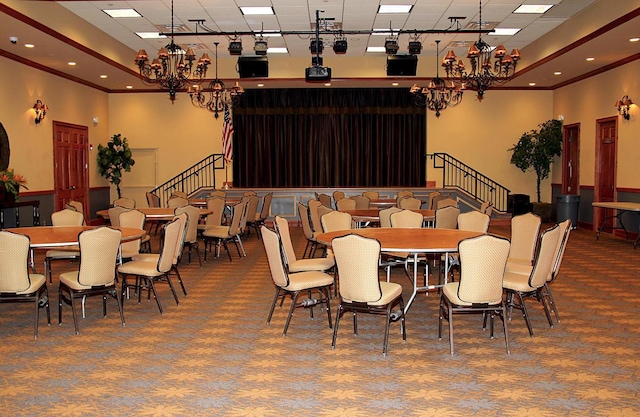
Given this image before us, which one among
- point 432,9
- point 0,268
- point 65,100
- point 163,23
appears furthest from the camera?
point 65,100

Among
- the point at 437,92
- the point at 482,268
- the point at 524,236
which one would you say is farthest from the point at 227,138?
the point at 482,268

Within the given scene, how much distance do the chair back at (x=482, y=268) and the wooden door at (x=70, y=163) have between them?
36.2 feet

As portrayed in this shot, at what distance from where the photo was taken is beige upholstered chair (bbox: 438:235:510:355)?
464 cm

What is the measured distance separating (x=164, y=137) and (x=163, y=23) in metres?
5.94

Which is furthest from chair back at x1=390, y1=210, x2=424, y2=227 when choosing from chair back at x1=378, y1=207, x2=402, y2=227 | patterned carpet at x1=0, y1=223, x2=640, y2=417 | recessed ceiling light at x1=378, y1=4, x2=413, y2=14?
recessed ceiling light at x1=378, y1=4, x2=413, y2=14

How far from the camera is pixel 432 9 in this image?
10.9 m

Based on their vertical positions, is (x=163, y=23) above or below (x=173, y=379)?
above

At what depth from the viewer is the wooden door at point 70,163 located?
1355 cm

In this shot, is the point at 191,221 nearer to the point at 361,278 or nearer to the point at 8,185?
the point at 8,185

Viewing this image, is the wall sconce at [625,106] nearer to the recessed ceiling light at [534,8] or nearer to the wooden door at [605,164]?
the wooden door at [605,164]

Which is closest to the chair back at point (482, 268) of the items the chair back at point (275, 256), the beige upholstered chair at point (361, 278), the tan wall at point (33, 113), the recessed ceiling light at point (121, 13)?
the beige upholstered chair at point (361, 278)

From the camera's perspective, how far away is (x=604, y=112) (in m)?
13.4

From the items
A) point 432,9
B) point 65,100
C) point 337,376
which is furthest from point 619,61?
point 65,100

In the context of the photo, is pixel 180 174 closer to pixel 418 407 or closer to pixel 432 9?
pixel 432 9
